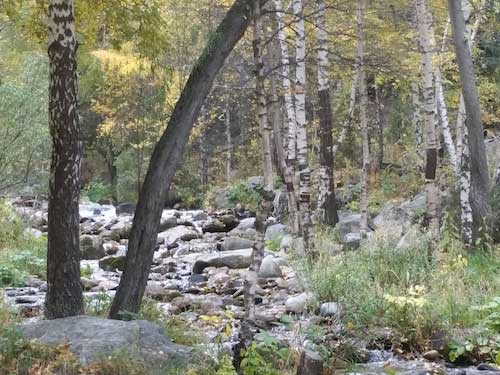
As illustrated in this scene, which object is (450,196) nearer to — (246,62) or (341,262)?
(341,262)

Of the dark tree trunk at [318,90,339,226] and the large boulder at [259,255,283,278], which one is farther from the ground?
the dark tree trunk at [318,90,339,226]

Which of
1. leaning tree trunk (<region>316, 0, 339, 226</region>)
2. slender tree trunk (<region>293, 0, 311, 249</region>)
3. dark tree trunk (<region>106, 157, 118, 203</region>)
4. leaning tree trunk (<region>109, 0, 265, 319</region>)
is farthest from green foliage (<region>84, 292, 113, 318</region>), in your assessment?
dark tree trunk (<region>106, 157, 118, 203</region>)

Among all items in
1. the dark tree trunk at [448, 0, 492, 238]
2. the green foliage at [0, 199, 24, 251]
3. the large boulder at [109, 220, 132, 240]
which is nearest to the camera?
the dark tree trunk at [448, 0, 492, 238]

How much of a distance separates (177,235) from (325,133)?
199 inches

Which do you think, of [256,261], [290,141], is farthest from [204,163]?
[256,261]

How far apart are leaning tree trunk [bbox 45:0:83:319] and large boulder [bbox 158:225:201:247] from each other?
963cm

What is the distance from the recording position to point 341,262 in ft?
27.2

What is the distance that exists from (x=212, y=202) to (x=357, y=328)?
1869 centimetres

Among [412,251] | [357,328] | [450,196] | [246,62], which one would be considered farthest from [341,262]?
[246,62]

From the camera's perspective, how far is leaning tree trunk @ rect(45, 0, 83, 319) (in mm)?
5867

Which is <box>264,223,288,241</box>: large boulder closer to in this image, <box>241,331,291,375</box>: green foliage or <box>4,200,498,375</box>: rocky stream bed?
<box>4,200,498,375</box>: rocky stream bed

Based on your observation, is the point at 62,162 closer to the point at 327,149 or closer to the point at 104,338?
the point at 104,338

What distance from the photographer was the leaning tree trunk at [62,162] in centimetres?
587

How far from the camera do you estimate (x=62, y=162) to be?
588 centimetres
